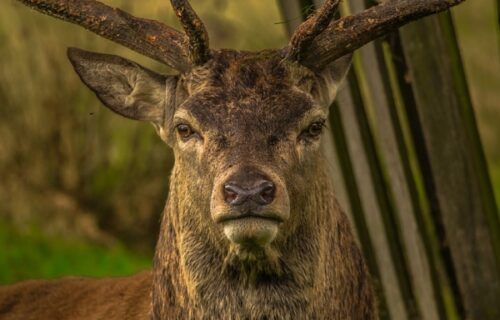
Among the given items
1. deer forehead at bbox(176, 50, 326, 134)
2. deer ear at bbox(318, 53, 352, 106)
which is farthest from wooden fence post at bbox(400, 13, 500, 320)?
deer forehead at bbox(176, 50, 326, 134)

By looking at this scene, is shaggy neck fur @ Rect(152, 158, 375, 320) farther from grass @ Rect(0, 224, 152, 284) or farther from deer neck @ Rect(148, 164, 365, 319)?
grass @ Rect(0, 224, 152, 284)

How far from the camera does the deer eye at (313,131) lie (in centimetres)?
620

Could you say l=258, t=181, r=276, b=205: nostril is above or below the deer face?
below

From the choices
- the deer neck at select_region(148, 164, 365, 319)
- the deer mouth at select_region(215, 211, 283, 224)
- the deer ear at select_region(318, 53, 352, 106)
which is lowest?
the deer neck at select_region(148, 164, 365, 319)

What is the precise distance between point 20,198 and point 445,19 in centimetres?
731

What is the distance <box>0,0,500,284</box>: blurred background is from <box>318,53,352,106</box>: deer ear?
6201 mm

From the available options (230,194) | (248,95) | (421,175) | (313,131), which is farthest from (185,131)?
(421,175)

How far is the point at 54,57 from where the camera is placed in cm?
1381

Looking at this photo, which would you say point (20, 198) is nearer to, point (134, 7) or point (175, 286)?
point (134, 7)

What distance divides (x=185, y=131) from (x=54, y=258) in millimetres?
6599

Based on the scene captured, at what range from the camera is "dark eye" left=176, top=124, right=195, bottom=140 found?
621 centimetres

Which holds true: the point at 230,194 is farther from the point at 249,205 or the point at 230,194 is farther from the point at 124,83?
the point at 124,83

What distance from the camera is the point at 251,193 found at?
5578 mm

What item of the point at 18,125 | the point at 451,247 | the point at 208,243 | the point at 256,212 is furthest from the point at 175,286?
the point at 18,125
